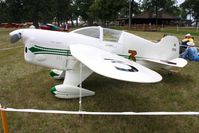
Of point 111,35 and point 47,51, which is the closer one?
point 47,51

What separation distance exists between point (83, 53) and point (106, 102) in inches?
53.5

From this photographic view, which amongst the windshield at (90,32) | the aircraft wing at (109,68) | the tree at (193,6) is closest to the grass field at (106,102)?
the aircraft wing at (109,68)

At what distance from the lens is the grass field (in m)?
5.61

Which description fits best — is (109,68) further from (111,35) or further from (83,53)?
(111,35)

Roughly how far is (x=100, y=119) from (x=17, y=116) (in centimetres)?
177

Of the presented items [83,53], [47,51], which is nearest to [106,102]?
[83,53]

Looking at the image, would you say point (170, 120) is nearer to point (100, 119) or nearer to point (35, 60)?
point (100, 119)

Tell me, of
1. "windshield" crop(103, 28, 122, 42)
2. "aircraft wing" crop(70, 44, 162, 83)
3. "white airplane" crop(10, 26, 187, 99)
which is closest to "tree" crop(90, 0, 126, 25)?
"white airplane" crop(10, 26, 187, 99)

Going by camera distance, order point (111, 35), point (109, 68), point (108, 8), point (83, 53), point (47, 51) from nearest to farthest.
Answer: point (109, 68) < point (83, 53) < point (47, 51) < point (111, 35) < point (108, 8)

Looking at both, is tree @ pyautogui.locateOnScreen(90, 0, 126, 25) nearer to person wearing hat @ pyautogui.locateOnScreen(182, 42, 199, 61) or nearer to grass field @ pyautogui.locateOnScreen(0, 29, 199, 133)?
person wearing hat @ pyautogui.locateOnScreen(182, 42, 199, 61)

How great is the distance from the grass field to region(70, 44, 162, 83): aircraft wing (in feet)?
3.25

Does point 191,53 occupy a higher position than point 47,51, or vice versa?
point 47,51

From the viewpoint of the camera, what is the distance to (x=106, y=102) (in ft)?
22.8

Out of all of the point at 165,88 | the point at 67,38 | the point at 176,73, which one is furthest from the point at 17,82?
the point at 176,73
